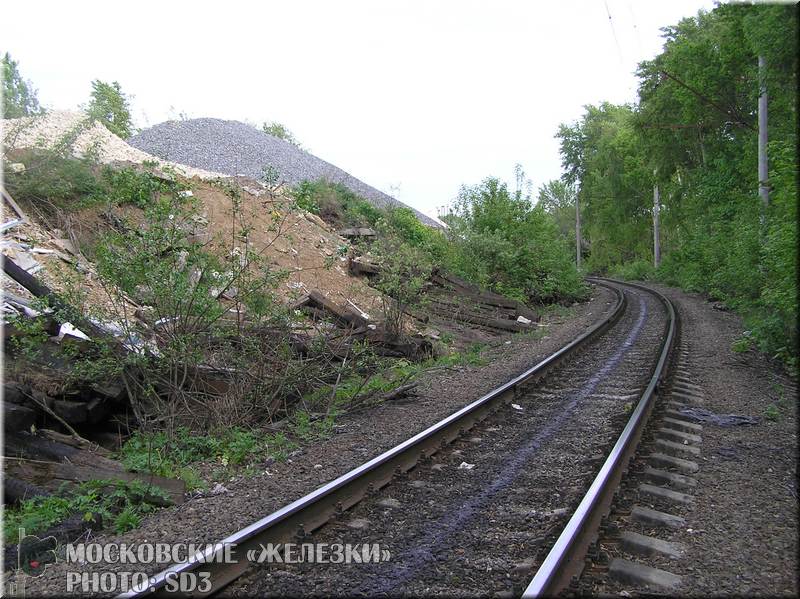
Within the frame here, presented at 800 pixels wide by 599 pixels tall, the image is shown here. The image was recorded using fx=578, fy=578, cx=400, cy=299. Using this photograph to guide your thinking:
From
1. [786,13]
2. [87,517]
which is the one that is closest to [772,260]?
[786,13]

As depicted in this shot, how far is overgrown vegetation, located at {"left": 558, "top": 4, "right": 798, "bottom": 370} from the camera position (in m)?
10.1

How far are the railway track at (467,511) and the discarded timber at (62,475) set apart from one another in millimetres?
1575

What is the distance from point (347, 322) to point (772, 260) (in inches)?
285


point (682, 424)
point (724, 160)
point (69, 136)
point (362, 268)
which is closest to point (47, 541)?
point (682, 424)

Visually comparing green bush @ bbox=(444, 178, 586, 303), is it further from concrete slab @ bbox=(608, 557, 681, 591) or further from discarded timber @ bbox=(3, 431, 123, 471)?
concrete slab @ bbox=(608, 557, 681, 591)

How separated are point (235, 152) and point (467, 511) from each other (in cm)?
2302

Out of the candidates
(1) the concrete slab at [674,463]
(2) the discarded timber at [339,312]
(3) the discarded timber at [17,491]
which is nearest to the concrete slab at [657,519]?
(1) the concrete slab at [674,463]

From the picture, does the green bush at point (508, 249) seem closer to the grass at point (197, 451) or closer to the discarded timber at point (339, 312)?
the discarded timber at point (339, 312)

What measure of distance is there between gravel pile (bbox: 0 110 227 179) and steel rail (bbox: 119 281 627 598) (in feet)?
33.9

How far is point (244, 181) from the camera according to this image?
1870cm

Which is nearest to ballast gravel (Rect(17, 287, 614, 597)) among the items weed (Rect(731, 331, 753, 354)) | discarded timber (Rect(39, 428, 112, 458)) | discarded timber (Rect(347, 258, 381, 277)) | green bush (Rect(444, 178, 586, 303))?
discarded timber (Rect(39, 428, 112, 458))

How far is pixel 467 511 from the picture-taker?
14.6 feet

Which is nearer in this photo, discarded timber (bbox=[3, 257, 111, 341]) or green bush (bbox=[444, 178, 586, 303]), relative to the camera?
discarded timber (bbox=[3, 257, 111, 341])

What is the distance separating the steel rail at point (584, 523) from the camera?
3.23 m
